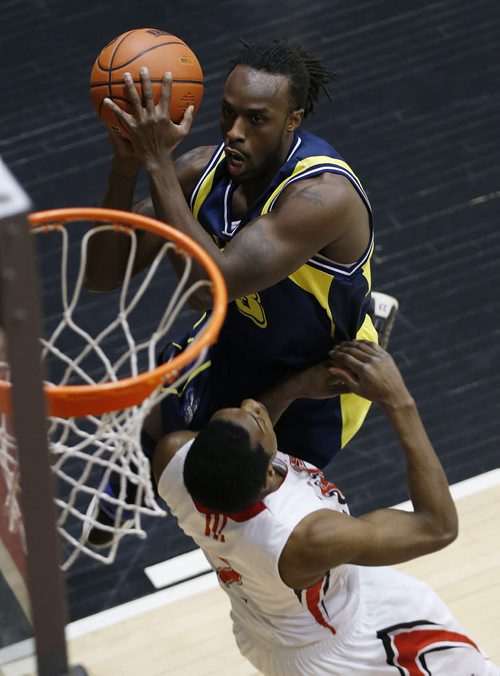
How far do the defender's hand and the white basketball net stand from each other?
1.33 ft

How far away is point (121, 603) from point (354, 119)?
250cm

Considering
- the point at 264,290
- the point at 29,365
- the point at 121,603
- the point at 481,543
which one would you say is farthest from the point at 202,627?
the point at 29,365

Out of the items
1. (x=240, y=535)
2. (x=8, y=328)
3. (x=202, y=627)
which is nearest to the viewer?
(x=8, y=328)

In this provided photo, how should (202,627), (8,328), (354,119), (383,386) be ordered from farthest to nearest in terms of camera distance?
(354,119) < (202,627) < (383,386) < (8,328)

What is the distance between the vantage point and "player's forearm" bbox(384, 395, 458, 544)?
9.58 feet

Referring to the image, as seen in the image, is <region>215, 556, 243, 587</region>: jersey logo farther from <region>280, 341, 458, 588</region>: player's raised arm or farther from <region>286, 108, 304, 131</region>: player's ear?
<region>286, 108, 304, 131</region>: player's ear

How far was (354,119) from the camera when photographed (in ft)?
18.2

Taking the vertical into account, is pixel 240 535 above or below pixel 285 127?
below

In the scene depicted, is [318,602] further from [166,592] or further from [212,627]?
[166,592]

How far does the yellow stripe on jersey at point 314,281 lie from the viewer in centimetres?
319

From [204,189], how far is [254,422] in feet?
2.60

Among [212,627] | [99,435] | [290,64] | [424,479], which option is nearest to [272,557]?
[424,479]

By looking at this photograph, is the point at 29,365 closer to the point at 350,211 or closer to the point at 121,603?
the point at 350,211

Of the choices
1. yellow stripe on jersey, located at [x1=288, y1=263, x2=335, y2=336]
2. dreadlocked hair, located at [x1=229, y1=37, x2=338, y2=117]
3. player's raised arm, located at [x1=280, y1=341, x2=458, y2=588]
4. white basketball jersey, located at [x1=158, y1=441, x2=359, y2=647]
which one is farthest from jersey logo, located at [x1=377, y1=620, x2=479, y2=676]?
dreadlocked hair, located at [x1=229, y1=37, x2=338, y2=117]
